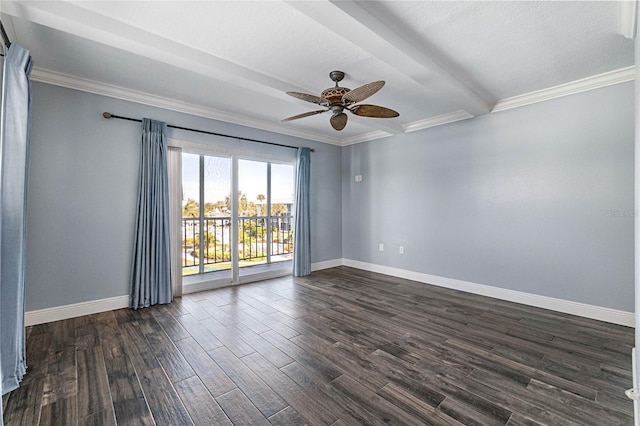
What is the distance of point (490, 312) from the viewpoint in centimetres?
328

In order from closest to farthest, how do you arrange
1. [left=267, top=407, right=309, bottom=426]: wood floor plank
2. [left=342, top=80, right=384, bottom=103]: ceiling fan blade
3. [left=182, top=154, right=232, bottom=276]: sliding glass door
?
1. [left=267, top=407, right=309, bottom=426]: wood floor plank
2. [left=342, top=80, right=384, bottom=103]: ceiling fan blade
3. [left=182, top=154, right=232, bottom=276]: sliding glass door

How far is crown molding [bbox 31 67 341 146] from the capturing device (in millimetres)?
2939

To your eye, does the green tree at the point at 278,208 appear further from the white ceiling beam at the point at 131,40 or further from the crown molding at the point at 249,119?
the white ceiling beam at the point at 131,40

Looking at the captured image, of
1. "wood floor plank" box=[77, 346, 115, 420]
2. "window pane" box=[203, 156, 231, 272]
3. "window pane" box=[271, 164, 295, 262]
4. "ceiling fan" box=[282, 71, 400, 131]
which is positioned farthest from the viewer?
"window pane" box=[271, 164, 295, 262]

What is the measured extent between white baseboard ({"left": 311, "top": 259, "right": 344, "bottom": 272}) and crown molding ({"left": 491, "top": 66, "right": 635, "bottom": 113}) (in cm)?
368

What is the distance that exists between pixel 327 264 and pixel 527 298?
322 cm

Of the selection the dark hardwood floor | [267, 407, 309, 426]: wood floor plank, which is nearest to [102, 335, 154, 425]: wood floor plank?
the dark hardwood floor

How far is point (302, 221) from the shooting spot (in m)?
5.07

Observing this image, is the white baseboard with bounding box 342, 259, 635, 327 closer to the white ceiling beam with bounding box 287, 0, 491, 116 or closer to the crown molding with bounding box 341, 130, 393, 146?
the crown molding with bounding box 341, 130, 393, 146

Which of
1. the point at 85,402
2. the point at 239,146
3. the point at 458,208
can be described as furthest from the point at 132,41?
the point at 458,208

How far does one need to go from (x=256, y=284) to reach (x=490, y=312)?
3.25 m

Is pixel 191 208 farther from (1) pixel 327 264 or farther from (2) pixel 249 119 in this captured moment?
(1) pixel 327 264

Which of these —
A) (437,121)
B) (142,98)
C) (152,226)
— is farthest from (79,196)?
(437,121)

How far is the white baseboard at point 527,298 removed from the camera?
296 centimetres
